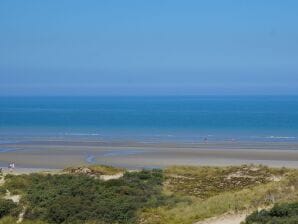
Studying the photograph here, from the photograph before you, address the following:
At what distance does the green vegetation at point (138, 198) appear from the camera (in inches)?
835

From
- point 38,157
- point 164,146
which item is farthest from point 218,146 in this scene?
point 38,157

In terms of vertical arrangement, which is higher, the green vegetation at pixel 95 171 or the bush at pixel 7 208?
the green vegetation at pixel 95 171

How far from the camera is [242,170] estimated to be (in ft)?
113

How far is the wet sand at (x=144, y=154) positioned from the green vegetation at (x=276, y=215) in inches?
1118

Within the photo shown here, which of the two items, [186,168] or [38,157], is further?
[38,157]

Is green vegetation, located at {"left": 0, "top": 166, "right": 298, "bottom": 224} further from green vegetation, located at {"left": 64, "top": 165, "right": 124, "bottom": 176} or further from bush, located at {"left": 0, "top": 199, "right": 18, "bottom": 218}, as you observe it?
green vegetation, located at {"left": 64, "top": 165, "right": 124, "bottom": 176}

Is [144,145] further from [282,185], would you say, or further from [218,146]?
[282,185]

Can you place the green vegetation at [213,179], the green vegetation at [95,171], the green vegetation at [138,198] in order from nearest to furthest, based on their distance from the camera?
the green vegetation at [138,198], the green vegetation at [213,179], the green vegetation at [95,171]

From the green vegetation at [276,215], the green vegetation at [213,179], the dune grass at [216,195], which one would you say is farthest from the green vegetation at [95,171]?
the green vegetation at [276,215]

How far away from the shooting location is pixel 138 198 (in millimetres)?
24312

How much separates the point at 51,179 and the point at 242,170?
10.8 metres

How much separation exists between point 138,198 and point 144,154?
104ft

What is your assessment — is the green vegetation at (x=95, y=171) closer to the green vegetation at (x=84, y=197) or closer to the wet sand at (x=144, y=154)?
the green vegetation at (x=84, y=197)

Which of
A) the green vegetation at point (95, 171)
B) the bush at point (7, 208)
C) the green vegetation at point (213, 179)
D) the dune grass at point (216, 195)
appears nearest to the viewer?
the dune grass at point (216, 195)
